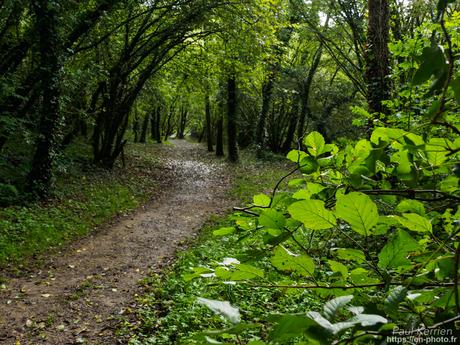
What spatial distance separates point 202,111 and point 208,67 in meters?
21.3

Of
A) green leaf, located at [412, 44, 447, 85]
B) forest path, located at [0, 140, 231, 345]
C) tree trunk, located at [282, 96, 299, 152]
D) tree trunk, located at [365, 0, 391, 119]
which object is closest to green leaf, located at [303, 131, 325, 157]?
green leaf, located at [412, 44, 447, 85]

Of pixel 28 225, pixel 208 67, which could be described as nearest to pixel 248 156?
pixel 208 67

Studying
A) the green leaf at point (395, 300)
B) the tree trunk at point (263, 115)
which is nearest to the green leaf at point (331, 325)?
the green leaf at point (395, 300)

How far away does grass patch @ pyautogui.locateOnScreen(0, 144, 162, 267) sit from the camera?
7.52m

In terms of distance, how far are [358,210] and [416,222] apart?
0.21m

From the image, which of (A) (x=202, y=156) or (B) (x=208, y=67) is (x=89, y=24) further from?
(A) (x=202, y=156)

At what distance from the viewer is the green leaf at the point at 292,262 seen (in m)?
0.85

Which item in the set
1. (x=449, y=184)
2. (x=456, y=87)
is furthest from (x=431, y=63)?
(x=449, y=184)

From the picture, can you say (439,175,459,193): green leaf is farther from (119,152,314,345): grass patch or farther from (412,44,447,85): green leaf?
(119,152,314,345): grass patch

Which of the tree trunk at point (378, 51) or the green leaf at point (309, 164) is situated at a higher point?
the tree trunk at point (378, 51)

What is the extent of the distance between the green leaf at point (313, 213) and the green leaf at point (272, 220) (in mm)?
72

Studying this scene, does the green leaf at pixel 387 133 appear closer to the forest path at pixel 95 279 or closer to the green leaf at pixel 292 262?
the green leaf at pixel 292 262

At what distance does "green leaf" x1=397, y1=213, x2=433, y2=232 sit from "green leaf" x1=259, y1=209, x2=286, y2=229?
299 millimetres

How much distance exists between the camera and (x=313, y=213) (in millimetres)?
833
